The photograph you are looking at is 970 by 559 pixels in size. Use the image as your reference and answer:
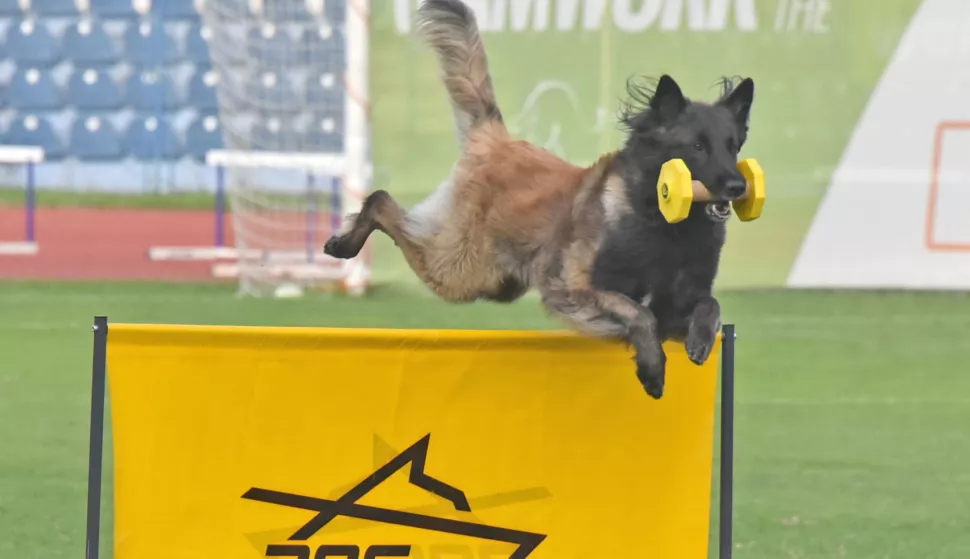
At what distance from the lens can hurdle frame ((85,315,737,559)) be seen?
2.91m

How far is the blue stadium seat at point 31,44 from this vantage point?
1405 centimetres

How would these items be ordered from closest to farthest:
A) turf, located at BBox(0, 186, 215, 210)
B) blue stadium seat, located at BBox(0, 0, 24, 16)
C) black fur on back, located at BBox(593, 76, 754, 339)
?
black fur on back, located at BBox(593, 76, 754, 339) → blue stadium seat, located at BBox(0, 0, 24, 16) → turf, located at BBox(0, 186, 215, 210)

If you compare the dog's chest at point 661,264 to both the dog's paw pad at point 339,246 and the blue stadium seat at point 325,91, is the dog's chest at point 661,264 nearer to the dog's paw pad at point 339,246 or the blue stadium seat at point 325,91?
the dog's paw pad at point 339,246

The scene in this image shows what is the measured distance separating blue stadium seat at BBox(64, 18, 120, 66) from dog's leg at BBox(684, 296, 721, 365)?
1240 cm

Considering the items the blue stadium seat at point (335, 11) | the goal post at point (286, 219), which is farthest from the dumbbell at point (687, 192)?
the blue stadium seat at point (335, 11)

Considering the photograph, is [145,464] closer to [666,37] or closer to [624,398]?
[624,398]

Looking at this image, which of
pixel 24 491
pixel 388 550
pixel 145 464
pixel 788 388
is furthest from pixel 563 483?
pixel 788 388

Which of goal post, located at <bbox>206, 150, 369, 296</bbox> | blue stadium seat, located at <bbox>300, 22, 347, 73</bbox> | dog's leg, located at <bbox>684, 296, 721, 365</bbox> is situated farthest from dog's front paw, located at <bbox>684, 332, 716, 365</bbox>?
blue stadium seat, located at <bbox>300, 22, 347, 73</bbox>

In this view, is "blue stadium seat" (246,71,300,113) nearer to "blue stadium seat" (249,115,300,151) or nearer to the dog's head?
"blue stadium seat" (249,115,300,151)

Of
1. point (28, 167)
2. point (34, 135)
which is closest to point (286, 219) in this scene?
point (28, 167)

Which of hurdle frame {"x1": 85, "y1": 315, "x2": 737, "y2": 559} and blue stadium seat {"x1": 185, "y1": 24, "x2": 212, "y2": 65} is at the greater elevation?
blue stadium seat {"x1": 185, "y1": 24, "x2": 212, "y2": 65}

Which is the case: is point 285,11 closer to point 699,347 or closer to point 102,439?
point 102,439

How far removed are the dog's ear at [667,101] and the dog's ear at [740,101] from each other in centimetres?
13

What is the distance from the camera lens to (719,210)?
309cm
